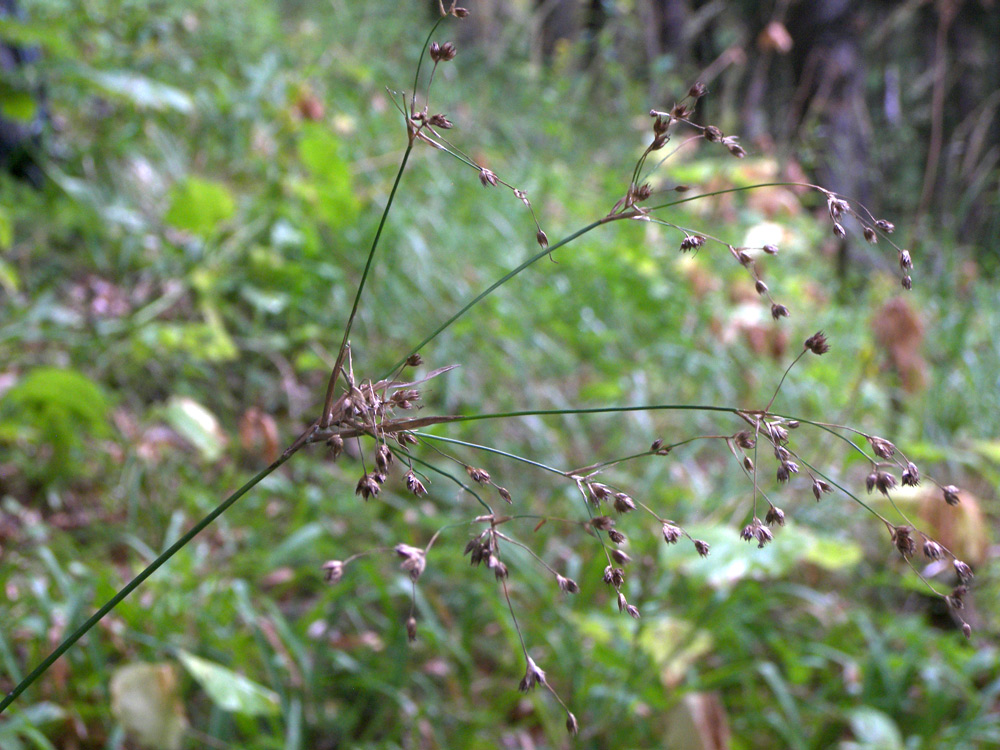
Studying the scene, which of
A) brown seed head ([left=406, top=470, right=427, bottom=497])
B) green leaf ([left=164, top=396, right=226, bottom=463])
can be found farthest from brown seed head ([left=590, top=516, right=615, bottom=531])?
green leaf ([left=164, top=396, right=226, bottom=463])

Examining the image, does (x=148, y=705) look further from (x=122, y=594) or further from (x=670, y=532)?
(x=670, y=532)

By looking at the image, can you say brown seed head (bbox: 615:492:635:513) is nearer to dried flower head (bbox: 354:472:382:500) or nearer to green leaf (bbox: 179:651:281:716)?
dried flower head (bbox: 354:472:382:500)

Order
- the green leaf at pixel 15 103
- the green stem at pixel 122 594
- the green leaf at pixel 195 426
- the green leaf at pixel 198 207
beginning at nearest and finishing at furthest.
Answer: the green stem at pixel 122 594
the green leaf at pixel 195 426
the green leaf at pixel 15 103
the green leaf at pixel 198 207

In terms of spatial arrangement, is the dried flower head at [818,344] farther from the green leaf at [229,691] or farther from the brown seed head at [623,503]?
the green leaf at [229,691]

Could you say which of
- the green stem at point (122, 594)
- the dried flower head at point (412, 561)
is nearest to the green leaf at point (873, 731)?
the dried flower head at point (412, 561)

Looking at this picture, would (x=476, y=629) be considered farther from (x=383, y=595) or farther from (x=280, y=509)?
(x=280, y=509)

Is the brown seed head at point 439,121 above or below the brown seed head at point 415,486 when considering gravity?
above

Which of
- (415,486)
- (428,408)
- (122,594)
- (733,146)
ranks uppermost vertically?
(428,408)

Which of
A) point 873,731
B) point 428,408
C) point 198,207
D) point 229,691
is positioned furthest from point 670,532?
point 198,207
